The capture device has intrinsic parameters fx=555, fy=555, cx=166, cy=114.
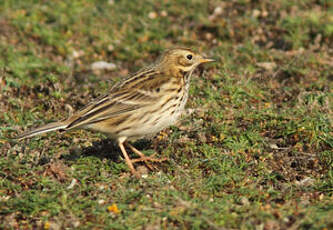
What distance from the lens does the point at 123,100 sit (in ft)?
21.1

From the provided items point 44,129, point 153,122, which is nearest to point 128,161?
point 153,122

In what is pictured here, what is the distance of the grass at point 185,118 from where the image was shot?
546 cm

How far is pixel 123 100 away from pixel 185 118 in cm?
131

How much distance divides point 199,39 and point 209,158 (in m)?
4.21

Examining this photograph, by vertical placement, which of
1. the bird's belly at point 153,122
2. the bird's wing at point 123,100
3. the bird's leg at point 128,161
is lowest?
the bird's leg at point 128,161

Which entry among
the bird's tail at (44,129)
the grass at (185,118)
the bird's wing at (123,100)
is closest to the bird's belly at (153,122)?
the bird's wing at (123,100)

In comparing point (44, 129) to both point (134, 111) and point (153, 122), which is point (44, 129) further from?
point (153, 122)

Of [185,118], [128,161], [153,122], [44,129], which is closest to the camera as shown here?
[44,129]

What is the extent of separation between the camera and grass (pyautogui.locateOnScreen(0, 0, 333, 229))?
5.46 metres

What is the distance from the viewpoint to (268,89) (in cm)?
831

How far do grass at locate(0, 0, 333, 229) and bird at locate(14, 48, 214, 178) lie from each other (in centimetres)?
43

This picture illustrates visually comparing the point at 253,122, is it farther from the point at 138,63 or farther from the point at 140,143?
the point at 138,63

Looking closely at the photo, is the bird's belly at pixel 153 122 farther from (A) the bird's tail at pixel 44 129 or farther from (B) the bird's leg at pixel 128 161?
(A) the bird's tail at pixel 44 129

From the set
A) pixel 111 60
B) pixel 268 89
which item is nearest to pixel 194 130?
pixel 268 89
